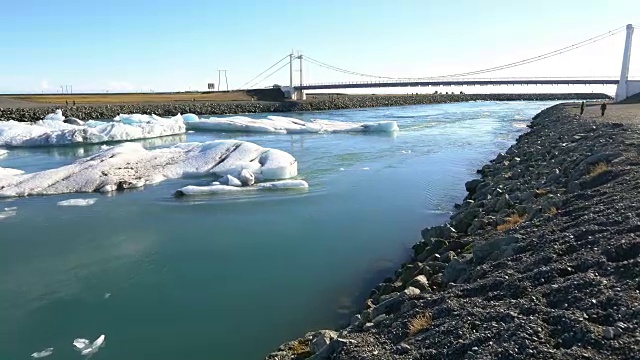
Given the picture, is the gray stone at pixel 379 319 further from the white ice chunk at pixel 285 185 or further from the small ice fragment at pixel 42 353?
the white ice chunk at pixel 285 185

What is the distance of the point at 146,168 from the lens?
48.8 feet

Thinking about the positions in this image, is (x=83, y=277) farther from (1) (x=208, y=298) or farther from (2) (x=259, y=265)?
(2) (x=259, y=265)

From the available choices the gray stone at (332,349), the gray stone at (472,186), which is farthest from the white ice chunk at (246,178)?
the gray stone at (332,349)

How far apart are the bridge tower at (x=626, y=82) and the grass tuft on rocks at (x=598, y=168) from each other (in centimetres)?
3710

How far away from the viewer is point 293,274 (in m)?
7.22

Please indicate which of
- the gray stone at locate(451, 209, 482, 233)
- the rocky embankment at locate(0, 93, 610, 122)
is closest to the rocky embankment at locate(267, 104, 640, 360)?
the gray stone at locate(451, 209, 482, 233)

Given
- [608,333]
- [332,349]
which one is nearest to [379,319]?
[332,349]

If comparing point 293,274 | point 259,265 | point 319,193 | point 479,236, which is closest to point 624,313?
point 479,236

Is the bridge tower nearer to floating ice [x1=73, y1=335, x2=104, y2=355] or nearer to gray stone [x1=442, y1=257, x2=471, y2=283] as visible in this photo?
gray stone [x1=442, y1=257, x2=471, y2=283]

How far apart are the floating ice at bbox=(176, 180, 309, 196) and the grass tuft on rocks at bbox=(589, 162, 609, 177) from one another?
720cm

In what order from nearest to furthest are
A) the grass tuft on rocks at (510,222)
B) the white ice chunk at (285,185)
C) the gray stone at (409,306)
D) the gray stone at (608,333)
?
1. the gray stone at (608,333)
2. the gray stone at (409,306)
3. the grass tuft on rocks at (510,222)
4. the white ice chunk at (285,185)

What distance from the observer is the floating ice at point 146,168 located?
13133 mm

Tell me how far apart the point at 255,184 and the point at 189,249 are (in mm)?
5357

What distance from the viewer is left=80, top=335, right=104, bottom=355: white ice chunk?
5.23 meters
